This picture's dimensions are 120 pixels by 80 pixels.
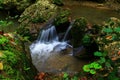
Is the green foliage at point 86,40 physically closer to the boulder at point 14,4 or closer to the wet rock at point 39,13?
the wet rock at point 39,13

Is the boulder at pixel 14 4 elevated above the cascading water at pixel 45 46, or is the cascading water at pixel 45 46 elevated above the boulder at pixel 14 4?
the boulder at pixel 14 4

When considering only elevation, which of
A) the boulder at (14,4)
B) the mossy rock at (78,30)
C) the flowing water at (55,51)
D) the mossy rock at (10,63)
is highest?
the boulder at (14,4)

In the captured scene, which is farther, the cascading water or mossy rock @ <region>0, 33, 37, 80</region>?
the cascading water

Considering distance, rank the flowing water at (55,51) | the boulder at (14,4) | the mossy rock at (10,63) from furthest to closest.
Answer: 1. the boulder at (14,4)
2. the flowing water at (55,51)
3. the mossy rock at (10,63)

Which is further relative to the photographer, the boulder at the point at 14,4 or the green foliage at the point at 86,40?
the boulder at the point at 14,4

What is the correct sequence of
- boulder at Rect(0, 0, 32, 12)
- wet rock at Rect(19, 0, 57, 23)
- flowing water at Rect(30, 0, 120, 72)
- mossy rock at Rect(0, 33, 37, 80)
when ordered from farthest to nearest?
1. boulder at Rect(0, 0, 32, 12)
2. wet rock at Rect(19, 0, 57, 23)
3. flowing water at Rect(30, 0, 120, 72)
4. mossy rock at Rect(0, 33, 37, 80)

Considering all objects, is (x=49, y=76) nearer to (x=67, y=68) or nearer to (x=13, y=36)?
(x=67, y=68)

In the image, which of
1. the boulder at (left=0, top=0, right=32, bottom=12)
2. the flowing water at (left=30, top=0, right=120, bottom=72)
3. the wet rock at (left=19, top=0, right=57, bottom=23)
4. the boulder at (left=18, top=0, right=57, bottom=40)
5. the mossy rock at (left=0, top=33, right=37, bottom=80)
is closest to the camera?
the mossy rock at (left=0, top=33, right=37, bottom=80)

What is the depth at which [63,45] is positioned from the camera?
28.8ft

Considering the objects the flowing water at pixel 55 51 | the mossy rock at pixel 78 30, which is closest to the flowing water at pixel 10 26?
the flowing water at pixel 55 51

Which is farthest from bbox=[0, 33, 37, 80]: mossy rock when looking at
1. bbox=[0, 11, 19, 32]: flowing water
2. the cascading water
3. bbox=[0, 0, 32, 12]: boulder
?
bbox=[0, 0, 32, 12]: boulder

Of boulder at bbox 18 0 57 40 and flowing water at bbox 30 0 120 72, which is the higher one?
boulder at bbox 18 0 57 40

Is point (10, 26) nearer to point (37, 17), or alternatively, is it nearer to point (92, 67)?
point (37, 17)

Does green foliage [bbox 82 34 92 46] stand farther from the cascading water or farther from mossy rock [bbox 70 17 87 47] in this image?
the cascading water
